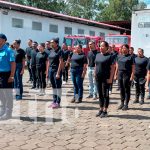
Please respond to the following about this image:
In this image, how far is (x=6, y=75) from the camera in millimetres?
8000

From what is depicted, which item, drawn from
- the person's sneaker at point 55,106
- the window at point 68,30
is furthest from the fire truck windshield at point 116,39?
the person's sneaker at point 55,106

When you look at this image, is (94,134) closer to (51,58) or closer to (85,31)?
(51,58)

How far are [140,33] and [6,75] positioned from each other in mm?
9093

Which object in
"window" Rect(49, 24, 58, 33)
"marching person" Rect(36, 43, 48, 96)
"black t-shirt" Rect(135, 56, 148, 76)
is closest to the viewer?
"black t-shirt" Rect(135, 56, 148, 76)

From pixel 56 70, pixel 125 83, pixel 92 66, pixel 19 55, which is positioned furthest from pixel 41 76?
pixel 125 83

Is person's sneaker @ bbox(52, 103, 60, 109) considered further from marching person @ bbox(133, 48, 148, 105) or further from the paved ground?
marching person @ bbox(133, 48, 148, 105)

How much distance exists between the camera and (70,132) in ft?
23.1

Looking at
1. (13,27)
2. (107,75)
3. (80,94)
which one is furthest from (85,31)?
(107,75)

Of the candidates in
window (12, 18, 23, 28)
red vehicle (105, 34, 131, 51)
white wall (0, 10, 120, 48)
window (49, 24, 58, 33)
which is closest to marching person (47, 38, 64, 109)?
white wall (0, 10, 120, 48)

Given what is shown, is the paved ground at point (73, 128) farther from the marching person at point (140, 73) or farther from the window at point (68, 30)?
the window at point (68, 30)

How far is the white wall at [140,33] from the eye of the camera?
50.2ft

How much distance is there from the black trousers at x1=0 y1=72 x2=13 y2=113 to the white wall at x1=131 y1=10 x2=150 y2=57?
8.74m

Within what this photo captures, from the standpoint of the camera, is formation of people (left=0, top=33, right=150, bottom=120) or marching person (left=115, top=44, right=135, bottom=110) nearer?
formation of people (left=0, top=33, right=150, bottom=120)

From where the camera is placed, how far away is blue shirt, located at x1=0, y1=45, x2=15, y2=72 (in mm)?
7898
